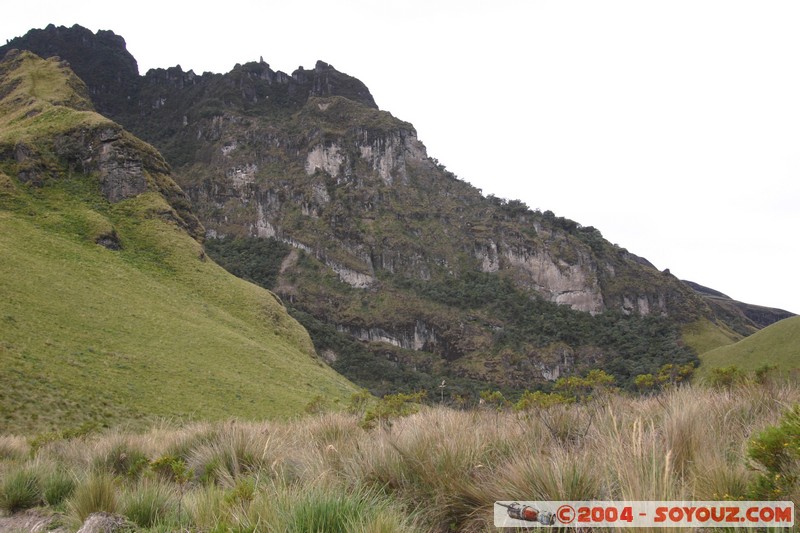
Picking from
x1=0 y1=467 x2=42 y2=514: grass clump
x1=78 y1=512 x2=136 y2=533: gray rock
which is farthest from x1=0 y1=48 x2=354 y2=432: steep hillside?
x1=78 y1=512 x2=136 y2=533: gray rock

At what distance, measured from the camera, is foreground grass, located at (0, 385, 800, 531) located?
2.89 meters

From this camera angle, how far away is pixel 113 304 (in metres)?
37.6

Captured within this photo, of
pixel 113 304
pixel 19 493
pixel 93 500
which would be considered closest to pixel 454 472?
pixel 93 500

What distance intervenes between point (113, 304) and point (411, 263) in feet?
409

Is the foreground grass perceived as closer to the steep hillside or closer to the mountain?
the steep hillside

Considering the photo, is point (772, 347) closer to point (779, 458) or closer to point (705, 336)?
point (705, 336)

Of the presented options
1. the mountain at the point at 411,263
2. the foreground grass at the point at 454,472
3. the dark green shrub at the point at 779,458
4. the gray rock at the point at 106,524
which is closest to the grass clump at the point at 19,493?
the foreground grass at the point at 454,472

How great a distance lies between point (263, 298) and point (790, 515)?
2340 inches

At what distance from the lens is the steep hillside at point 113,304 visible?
23.7 metres

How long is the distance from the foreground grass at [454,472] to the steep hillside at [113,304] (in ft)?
46.8

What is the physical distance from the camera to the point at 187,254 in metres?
57.1

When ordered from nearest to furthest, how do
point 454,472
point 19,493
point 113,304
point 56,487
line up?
1. point 454,472
2. point 19,493
3. point 56,487
4. point 113,304

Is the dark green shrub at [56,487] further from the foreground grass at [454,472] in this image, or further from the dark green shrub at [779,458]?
the dark green shrub at [779,458]

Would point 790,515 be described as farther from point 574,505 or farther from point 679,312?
point 679,312
